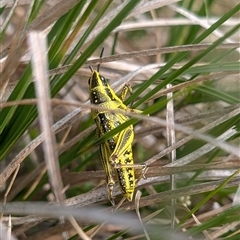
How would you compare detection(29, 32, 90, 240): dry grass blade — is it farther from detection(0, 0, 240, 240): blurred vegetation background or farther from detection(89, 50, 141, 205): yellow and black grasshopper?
detection(89, 50, 141, 205): yellow and black grasshopper

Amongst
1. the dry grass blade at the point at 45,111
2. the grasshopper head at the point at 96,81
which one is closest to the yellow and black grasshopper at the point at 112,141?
the grasshopper head at the point at 96,81

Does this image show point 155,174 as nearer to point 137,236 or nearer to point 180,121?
point 137,236

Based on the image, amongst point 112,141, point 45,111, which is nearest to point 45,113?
point 45,111

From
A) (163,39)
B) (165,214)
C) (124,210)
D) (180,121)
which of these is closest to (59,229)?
(124,210)

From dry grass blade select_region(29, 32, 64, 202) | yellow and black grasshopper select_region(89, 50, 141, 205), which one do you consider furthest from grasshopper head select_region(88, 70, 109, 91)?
dry grass blade select_region(29, 32, 64, 202)

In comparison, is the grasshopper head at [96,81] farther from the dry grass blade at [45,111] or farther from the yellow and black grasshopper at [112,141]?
the dry grass blade at [45,111]
